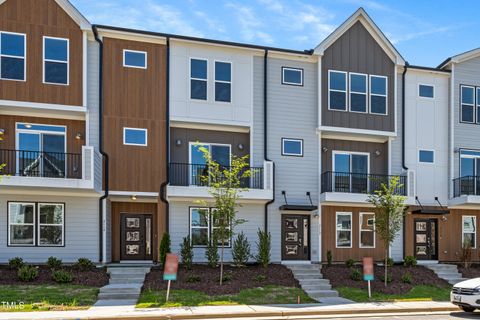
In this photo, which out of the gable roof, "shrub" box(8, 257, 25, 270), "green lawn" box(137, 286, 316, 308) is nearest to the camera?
"green lawn" box(137, 286, 316, 308)

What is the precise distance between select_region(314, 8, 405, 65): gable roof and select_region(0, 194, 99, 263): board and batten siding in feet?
37.7

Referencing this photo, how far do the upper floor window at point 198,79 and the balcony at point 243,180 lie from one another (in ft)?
9.55

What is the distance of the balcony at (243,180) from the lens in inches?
711

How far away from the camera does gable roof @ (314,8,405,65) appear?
19922 mm

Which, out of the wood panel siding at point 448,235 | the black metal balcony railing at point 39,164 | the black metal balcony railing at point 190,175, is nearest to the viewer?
the black metal balcony railing at point 39,164

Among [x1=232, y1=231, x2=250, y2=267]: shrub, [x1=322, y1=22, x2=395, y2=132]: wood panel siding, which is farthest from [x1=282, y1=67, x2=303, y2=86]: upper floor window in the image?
[x1=232, y1=231, x2=250, y2=267]: shrub

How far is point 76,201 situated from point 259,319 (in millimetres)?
9021

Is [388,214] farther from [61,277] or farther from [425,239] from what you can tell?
[61,277]

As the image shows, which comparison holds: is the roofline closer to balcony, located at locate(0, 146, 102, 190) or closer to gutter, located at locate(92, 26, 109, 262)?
gutter, located at locate(92, 26, 109, 262)

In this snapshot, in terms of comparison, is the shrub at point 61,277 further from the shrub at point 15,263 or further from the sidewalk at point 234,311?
the sidewalk at point 234,311

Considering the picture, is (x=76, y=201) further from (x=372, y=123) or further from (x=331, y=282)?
(x=372, y=123)

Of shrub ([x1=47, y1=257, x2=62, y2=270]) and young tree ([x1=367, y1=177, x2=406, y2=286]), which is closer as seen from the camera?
shrub ([x1=47, y1=257, x2=62, y2=270])

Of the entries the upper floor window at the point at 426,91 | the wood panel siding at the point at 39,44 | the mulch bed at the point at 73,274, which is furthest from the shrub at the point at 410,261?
the wood panel siding at the point at 39,44

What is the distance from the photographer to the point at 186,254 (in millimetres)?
16953
